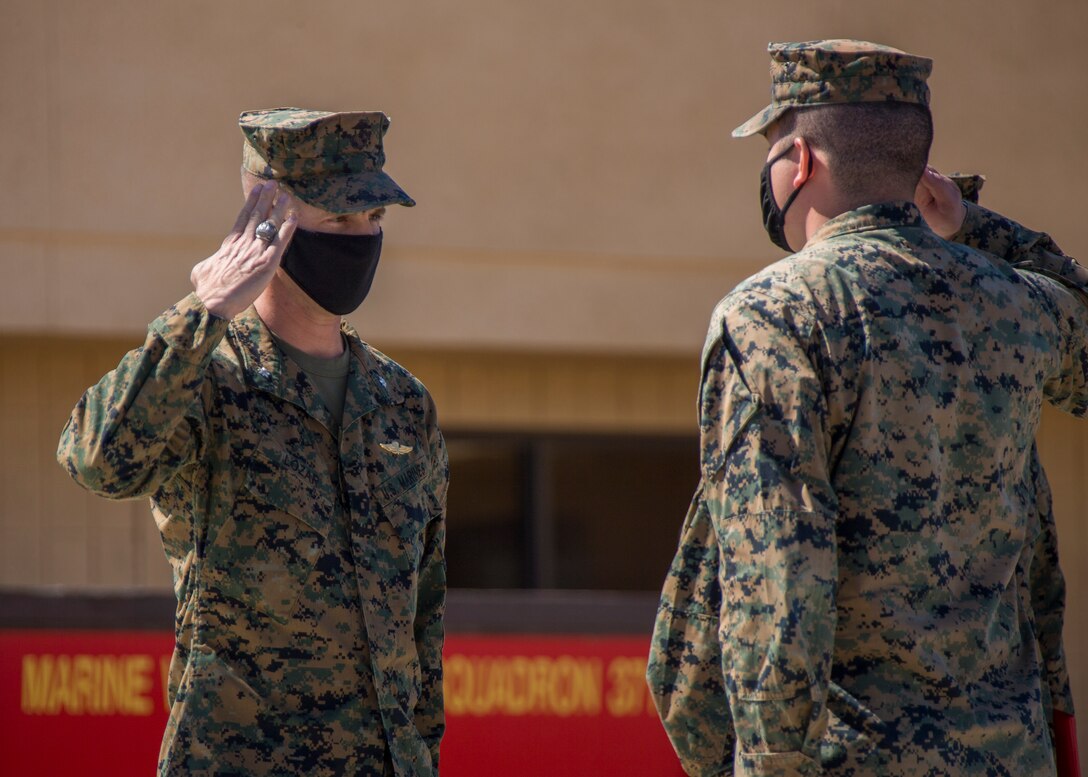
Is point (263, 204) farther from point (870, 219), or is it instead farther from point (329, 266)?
point (870, 219)

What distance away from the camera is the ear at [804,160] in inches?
109

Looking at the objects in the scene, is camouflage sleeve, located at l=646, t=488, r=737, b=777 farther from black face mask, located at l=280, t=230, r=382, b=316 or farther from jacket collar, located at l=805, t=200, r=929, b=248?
black face mask, located at l=280, t=230, r=382, b=316

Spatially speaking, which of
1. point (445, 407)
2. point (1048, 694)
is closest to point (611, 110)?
point (445, 407)

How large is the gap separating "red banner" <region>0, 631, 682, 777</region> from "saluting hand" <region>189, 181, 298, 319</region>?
2.49 metres

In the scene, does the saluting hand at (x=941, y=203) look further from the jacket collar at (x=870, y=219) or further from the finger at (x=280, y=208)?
the finger at (x=280, y=208)

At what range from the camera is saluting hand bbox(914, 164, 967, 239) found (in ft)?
10.3

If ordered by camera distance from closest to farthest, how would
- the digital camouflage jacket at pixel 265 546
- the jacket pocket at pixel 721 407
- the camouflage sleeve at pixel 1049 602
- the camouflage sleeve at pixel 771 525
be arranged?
the camouflage sleeve at pixel 771 525 < the jacket pocket at pixel 721 407 < the camouflage sleeve at pixel 1049 602 < the digital camouflage jacket at pixel 265 546

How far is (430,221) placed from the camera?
8.07m

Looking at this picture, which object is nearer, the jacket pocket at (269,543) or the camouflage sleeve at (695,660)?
the camouflage sleeve at (695,660)

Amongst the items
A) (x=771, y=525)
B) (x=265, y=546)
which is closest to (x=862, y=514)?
(x=771, y=525)

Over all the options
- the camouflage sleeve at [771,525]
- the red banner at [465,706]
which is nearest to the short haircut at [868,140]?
the camouflage sleeve at [771,525]

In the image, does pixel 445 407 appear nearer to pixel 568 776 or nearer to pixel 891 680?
pixel 568 776

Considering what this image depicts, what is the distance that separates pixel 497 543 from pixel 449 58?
2.67 meters

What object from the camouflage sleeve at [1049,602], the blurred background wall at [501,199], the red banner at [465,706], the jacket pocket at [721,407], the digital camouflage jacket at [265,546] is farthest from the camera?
the blurred background wall at [501,199]
